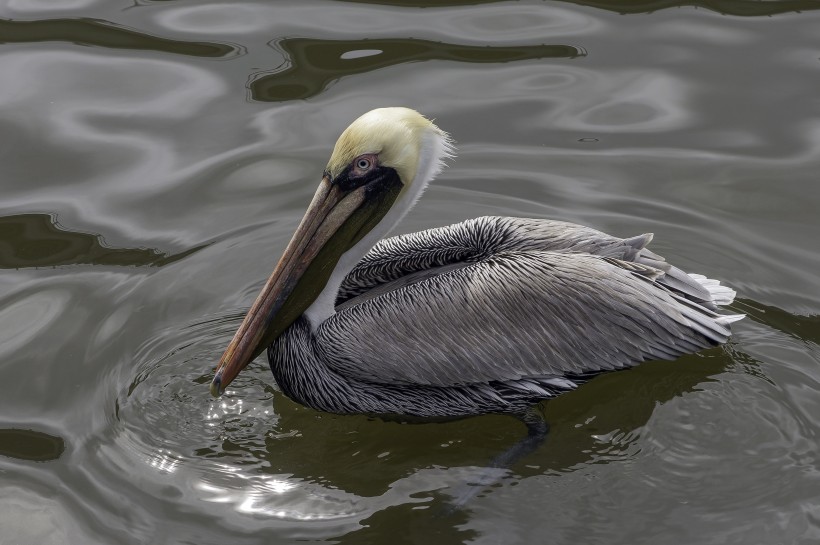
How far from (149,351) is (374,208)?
4.22 ft

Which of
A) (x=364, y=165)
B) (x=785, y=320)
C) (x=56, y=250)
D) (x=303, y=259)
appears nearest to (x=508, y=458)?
(x=303, y=259)

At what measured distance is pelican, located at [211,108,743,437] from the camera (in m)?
4.78

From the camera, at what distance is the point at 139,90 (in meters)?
7.48

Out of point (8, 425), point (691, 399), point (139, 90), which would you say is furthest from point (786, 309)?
point (139, 90)

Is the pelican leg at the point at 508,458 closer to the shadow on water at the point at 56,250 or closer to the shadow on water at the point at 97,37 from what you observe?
the shadow on water at the point at 56,250

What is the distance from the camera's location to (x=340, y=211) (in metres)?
4.82

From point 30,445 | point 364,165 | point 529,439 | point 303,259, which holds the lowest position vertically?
point 30,445

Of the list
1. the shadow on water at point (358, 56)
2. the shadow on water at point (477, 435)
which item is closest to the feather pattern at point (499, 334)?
the shadow on water at point (477, 435)

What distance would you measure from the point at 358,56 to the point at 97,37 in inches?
73.7

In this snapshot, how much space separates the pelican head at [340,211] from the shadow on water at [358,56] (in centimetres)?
271

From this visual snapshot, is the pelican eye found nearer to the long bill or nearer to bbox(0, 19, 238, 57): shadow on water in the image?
the long bill

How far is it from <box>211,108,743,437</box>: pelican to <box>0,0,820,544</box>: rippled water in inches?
9.8

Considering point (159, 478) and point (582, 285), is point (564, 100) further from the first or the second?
point (159, 478)

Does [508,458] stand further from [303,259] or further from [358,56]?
[358,56]
